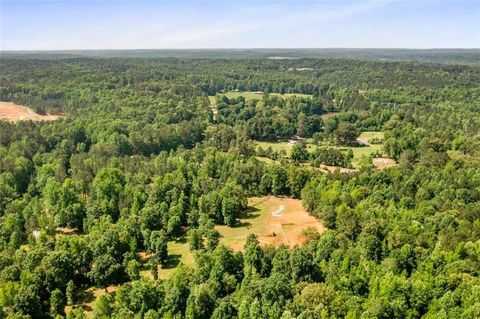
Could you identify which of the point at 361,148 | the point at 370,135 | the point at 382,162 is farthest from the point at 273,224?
the point at 370,135

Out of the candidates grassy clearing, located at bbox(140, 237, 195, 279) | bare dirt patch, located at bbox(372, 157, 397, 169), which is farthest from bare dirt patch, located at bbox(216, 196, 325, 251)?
bare dirt patch, located at bbox(372, 157, 397, 169)

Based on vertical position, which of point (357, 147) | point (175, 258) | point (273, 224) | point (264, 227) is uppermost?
point (357, 147)

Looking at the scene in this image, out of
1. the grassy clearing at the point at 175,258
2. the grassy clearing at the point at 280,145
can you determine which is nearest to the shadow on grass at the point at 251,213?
the grassy clearing at the point at 175,258

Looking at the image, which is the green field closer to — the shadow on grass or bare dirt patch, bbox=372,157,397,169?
bare dirt patch, bbox=372,157,397,169

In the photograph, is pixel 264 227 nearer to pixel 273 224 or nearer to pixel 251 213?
pixel 273 224

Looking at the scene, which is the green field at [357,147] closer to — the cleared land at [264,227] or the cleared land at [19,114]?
the cleared land at [264,227]

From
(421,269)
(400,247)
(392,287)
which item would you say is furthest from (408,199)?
(392,287)

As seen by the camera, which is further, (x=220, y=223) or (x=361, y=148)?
(x=361, y=148)
